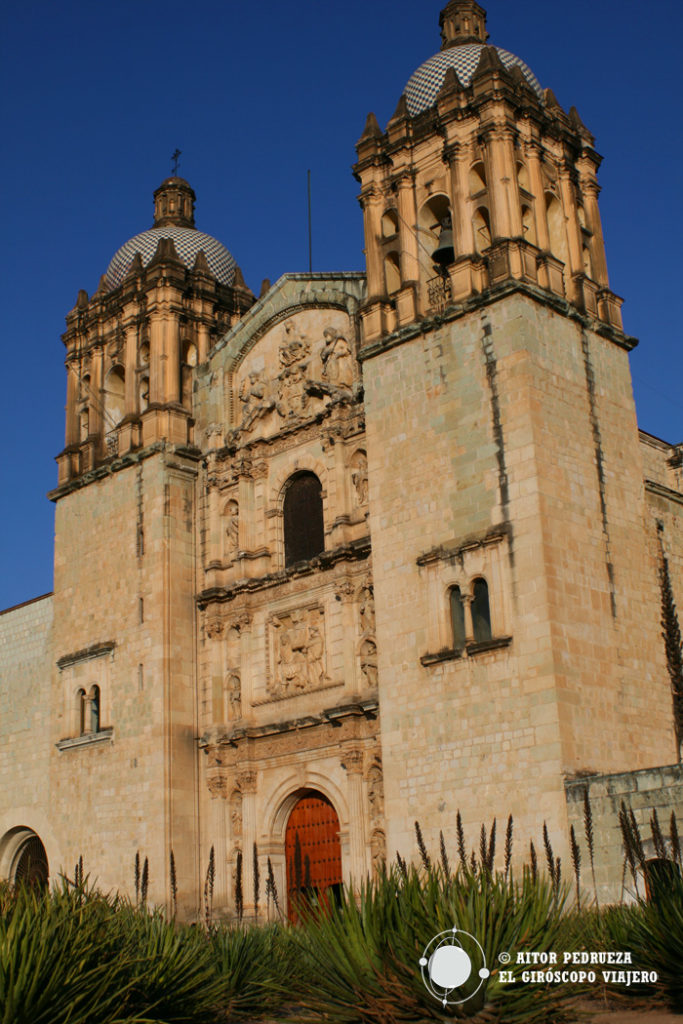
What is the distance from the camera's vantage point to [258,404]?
884 inches

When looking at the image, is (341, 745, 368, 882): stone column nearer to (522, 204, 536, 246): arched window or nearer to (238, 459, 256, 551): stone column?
(238, 459, 256, 551): stone column

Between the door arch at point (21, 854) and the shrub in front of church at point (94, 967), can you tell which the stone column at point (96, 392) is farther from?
the shrub in front of church at point (94, 967)

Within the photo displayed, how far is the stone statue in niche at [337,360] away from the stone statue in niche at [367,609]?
3.72 m

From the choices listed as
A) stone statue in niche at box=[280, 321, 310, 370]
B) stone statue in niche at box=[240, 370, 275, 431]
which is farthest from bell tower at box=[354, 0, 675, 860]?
stone statue in niche at box=[240, 370, 275, 431]

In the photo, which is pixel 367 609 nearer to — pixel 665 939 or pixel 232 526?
pixel 232 526

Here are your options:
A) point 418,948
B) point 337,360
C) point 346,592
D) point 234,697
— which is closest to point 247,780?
point 234,697

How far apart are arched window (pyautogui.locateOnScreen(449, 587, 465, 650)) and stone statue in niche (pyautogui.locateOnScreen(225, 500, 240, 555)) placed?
229 inches

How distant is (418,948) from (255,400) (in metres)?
14.4

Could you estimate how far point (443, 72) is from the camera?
21.1 metres

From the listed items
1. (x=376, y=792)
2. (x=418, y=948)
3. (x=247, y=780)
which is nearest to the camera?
(x=418, y=948)

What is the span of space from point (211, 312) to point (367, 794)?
10943 mm

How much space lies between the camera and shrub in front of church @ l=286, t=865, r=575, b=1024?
920 cm

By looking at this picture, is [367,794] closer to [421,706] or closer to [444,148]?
[421,706]

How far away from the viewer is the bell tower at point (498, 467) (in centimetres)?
1611
